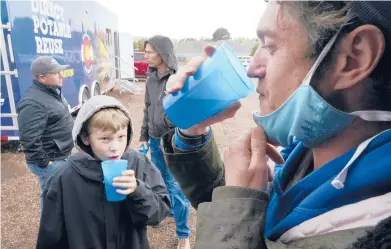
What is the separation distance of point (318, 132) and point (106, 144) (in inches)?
59.1

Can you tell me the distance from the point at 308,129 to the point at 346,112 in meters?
0.11

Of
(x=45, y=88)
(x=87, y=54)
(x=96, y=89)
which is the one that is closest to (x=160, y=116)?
(x=45, y=88)

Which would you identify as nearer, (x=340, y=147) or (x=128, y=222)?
(x=340, y=147)

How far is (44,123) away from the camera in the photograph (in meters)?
3.82

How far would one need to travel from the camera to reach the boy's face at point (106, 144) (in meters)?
2.15

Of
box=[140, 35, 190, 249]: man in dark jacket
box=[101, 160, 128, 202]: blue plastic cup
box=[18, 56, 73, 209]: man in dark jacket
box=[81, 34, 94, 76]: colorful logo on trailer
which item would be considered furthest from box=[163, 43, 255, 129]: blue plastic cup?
box=[81, 34, 94, 76]: colorful logo on trailer

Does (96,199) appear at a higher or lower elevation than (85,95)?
higher

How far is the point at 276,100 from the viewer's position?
1033 mm

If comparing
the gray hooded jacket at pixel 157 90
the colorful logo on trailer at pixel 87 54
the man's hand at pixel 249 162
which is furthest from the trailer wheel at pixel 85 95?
the man's hand at pixel 249 162

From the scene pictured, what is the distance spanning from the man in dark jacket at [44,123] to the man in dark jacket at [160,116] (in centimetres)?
96

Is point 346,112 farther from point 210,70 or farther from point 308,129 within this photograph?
point 210,70

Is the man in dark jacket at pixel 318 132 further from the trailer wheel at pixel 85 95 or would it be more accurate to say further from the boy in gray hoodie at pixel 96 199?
the trailer wheel at pixel 85 95

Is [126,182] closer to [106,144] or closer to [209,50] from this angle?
[106,144]

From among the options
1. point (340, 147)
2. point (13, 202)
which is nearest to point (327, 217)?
point (340, 147)
